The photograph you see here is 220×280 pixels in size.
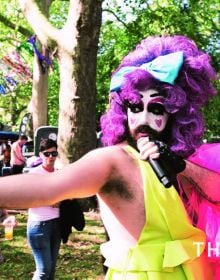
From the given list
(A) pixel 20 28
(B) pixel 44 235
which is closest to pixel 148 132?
(B) pixel 44 235

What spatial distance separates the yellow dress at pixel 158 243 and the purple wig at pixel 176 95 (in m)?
0.23

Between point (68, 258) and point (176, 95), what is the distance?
5.26 meters

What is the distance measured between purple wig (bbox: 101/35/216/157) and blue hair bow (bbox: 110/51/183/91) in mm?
23

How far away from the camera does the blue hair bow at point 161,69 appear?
1.99m

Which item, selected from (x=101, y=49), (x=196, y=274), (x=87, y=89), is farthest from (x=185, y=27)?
(x=101, y=49)

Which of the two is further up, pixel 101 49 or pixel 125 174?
pixel 101 49

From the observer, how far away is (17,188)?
5.20 feet

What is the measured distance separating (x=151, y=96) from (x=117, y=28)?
802 inches

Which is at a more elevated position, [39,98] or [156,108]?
[39,98]

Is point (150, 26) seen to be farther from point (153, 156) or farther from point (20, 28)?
point (153, 156)

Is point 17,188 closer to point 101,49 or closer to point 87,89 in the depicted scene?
point 87,89

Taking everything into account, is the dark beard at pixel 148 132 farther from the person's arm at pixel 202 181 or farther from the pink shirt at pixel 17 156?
the pink shirt at pixel 17 156

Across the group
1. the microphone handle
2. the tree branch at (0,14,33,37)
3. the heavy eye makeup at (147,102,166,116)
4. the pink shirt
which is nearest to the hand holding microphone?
the microphone handle

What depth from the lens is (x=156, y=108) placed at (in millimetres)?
2020
